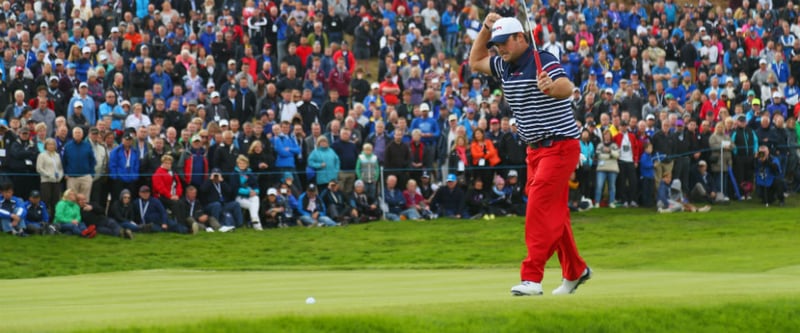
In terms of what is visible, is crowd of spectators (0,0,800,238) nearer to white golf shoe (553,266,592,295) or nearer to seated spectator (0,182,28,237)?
seated spectator (0,182,28,237)

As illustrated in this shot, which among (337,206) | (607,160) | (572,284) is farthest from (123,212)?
(572,284)

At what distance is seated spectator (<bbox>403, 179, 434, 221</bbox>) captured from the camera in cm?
2883

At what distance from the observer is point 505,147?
1160 inches

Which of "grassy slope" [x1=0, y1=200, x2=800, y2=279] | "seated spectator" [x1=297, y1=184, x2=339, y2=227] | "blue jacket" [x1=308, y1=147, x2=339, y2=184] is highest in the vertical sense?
"blue jacket" [x1=308, y1=147, x2=339, y2=184]

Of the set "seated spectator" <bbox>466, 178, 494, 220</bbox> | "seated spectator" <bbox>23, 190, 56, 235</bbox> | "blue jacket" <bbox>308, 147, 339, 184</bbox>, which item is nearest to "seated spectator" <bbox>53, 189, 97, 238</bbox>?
"seated spectator" <bbox>23, 190, 56, 235</bbox>

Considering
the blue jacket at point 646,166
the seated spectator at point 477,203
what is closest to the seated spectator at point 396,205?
the seated spectator at point 477,203

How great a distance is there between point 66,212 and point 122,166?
5.35 feet

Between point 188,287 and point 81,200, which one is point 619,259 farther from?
point 81,200

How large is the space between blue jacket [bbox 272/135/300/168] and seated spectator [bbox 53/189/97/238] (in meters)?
4.68

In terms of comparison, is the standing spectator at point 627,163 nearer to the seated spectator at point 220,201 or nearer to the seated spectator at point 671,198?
the seated spectator at point 671,198

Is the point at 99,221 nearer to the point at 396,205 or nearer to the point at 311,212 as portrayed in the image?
the point at 311,212

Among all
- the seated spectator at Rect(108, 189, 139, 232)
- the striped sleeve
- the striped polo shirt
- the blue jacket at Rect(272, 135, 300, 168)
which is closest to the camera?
the striped polo shirt

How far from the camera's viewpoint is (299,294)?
467 inches

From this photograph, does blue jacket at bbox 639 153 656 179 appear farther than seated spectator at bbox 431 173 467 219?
Yes
